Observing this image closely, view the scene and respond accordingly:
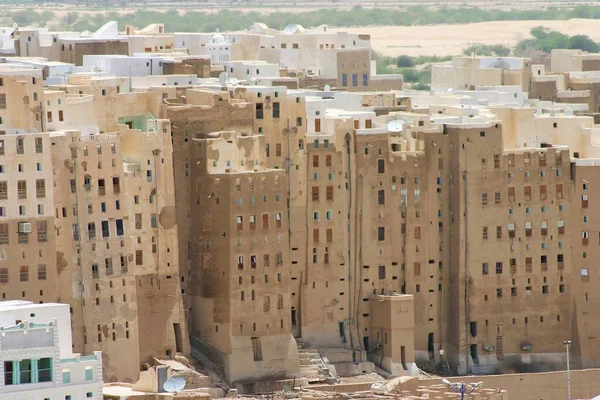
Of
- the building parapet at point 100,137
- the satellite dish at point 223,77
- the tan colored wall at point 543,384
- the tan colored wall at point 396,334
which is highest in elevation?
the satellite dish at point 223,77

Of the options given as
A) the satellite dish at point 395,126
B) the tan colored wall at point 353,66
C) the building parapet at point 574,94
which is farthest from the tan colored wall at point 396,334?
the building parapet at point 574,94

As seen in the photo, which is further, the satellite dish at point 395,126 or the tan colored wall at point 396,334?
the satellite dish at point 395,126

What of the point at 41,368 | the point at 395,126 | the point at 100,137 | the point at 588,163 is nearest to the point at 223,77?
the point at 395,126

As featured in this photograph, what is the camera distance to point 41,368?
73188mm

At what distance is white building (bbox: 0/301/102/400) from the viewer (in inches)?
2857

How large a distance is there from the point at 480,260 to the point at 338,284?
5.63m

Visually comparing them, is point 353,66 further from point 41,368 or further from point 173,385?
point 41,368

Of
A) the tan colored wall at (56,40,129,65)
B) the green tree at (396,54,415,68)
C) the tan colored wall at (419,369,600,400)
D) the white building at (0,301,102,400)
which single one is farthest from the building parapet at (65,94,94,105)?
the green tree at (396,54,415,68)

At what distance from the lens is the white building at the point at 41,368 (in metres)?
72.6

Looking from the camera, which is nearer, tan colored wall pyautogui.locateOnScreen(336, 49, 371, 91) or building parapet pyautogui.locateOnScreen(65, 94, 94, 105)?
building parapet pyautogui.locateOnScreen(65, 94, 94, 105)

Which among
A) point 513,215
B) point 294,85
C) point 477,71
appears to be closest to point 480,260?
point 513,215

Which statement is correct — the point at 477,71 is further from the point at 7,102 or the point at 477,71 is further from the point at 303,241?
the point at 7,102

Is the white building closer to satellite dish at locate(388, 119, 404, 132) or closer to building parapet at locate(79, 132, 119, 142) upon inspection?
building parapet at locate(79, 132, 119, 142)

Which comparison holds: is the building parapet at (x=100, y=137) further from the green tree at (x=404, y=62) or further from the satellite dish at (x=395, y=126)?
the green tree at (x=404, y=62)
